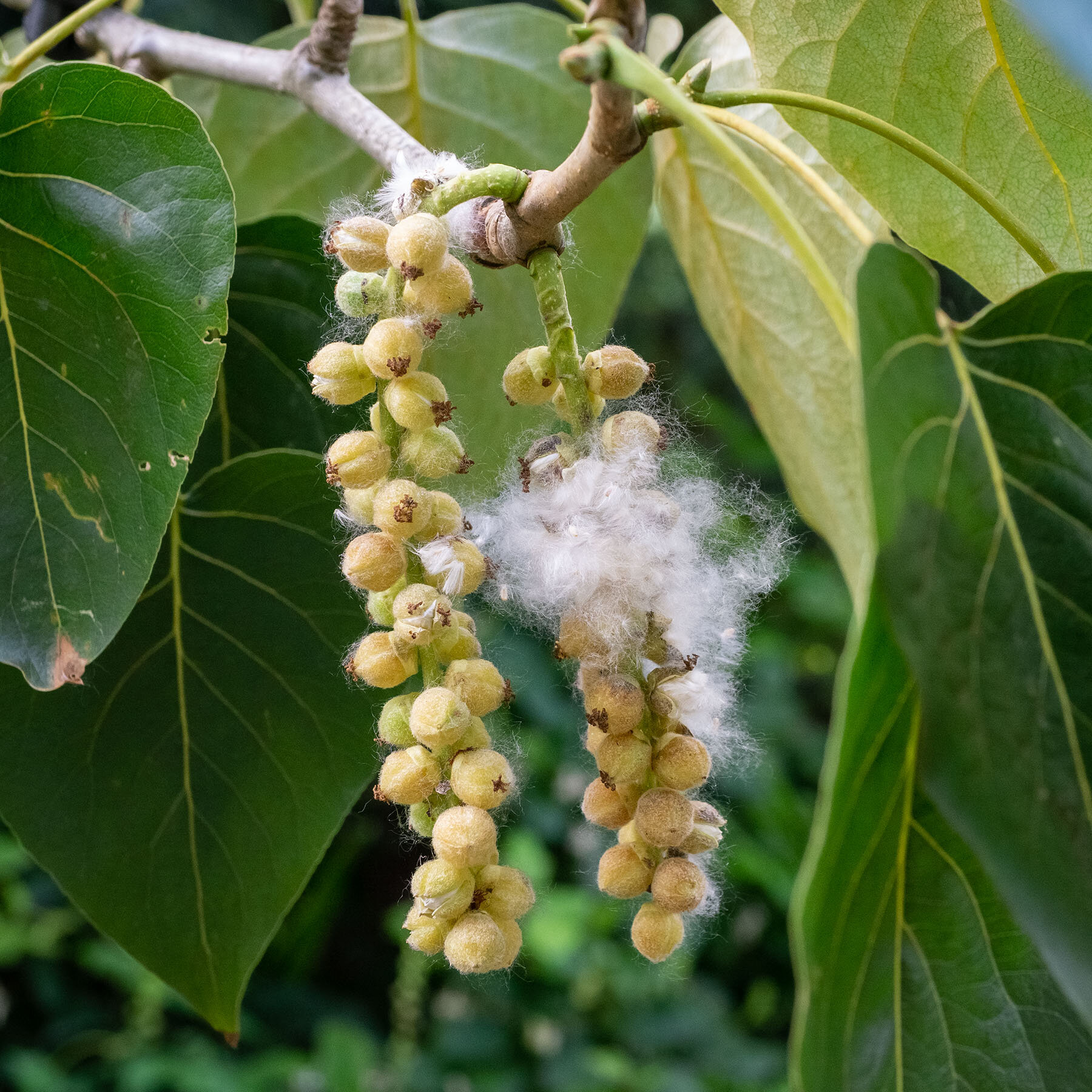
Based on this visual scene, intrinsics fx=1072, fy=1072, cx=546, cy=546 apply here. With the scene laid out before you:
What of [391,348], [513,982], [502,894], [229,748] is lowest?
[513,982]

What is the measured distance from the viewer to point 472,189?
0.35m

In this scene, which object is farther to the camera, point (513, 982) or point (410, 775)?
point (513, 982)

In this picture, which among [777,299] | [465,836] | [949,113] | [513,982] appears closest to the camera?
[465,836]

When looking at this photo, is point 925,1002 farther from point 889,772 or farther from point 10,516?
point 10,516

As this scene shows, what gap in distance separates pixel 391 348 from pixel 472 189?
7cm

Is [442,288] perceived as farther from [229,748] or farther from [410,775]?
[229,748]

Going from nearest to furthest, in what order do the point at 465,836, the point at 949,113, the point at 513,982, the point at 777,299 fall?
1. the point at 465,836
2. the point at 949,113
3. the point at 777,299
4. the point at 513,982

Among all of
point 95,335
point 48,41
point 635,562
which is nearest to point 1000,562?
point 635,562

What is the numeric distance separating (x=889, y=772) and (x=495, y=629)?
121 centimetres

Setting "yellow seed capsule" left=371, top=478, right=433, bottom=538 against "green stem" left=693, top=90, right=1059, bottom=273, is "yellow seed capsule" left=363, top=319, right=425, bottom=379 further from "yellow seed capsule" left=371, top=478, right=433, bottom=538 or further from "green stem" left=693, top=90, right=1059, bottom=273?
"green stem" left=693, top=90, right=1059, bottom=273

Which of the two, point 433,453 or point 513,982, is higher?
point 433,453

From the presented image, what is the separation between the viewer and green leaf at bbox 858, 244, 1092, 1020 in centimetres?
29

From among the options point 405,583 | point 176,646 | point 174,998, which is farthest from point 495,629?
point 405,583

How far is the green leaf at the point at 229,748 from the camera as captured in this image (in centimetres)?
49
